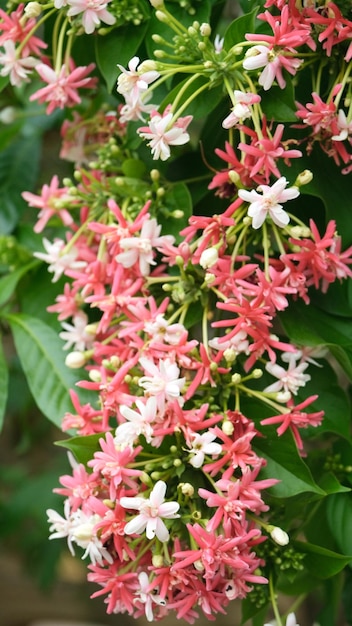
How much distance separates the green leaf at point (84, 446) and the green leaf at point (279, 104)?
0.38m

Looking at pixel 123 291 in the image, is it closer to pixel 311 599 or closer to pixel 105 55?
pixel 105 55

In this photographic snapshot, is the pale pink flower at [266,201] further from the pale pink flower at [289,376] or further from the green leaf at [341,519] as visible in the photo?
the green leaf at [341,519]

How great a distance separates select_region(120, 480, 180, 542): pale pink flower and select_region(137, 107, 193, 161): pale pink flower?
340 mm

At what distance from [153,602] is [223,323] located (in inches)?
11.8

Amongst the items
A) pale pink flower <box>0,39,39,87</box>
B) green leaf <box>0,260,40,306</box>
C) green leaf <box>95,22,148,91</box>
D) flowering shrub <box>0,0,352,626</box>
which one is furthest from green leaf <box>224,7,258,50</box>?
green leaf <box>0,260,40,306</box>

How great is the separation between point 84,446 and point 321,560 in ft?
0.97

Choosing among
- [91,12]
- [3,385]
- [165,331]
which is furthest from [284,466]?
[91,12]

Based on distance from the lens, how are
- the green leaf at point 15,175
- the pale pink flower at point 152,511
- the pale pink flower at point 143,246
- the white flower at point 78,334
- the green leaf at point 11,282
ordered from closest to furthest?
1. the pale pink flower at point 152,511
2. the pale pink flower at point 143,246
3. the white flower at point 78,334
4. the green leaf at point 11,282
5. the green leaf at point 15,175

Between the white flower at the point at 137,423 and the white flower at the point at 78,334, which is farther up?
the white flower at the point at 137,423

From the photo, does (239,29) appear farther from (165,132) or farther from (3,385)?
(3,385)

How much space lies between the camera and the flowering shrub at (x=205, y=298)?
0.82m

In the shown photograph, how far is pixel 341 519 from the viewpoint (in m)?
0.94

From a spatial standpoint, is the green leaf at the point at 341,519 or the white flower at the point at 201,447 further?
the green leaf at the point at 341,519

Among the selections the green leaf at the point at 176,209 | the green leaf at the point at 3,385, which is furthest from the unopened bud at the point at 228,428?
the green leaf at the point at 3,385
